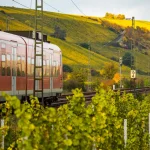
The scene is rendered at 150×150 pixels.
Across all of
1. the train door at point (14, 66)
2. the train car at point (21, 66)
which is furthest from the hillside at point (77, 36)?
the train door at point (14, 66)

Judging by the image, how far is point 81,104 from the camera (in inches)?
420

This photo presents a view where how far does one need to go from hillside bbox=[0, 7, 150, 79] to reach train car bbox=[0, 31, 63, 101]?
9830 centimetres

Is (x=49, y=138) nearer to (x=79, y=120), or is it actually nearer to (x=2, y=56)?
(x=79, y=120)

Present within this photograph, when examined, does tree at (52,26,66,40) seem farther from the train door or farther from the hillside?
the train door

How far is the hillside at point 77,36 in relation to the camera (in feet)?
471

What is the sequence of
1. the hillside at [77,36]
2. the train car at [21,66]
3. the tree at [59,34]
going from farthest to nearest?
the tree at [59,34] < the hillside at [77,36] < the train car at [21,66]

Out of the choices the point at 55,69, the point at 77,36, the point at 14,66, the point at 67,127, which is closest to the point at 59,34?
the point at 77,36

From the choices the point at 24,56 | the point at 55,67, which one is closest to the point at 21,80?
the point at 24,56

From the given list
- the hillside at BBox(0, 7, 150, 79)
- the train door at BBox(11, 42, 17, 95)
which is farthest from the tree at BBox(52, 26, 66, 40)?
the train door at BBox(11, 42, 17, 95)

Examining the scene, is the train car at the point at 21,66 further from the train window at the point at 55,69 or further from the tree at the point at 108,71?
the tree at the point at 108,71

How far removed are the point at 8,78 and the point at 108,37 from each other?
16084 cm

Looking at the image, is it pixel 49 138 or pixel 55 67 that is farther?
pixel 55 67

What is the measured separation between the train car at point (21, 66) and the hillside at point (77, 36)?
3870 inches

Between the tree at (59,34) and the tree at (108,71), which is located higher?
the tree at (59,34)
